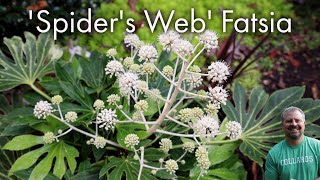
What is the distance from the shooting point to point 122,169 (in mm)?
1946

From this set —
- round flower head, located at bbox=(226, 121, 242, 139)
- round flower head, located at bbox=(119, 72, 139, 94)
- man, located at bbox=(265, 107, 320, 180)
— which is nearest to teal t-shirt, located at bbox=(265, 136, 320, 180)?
man, located at bbox=(265, 107, 320, 180)

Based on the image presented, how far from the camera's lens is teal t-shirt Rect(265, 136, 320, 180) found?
5.53 feet

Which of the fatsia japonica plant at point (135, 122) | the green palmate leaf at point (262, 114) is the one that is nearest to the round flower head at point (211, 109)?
the fatsia japonica plant at point (135, 122)

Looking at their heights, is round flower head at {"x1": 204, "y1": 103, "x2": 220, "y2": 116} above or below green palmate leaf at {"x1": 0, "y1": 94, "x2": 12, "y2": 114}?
below

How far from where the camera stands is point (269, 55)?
3.92 m

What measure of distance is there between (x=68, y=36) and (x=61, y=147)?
64.4 inches

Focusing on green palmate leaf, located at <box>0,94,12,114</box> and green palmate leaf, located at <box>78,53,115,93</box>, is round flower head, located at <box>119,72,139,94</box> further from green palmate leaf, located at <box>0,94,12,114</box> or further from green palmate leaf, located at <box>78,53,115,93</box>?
green palmate leaf, located at <box>0,94,12,114</box>

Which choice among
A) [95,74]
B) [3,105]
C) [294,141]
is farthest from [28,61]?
[294,141]

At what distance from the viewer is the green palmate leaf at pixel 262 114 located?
215 centimetres

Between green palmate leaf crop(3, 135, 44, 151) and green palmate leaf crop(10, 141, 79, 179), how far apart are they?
0.13ft

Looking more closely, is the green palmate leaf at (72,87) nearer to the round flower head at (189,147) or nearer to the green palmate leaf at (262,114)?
the round flower head at (189,147)

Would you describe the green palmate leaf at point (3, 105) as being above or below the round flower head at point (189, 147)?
above

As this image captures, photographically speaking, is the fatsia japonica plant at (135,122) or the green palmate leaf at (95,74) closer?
the fatsia japonica plant at (135,122)

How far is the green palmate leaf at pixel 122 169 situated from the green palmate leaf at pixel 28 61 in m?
0.59
